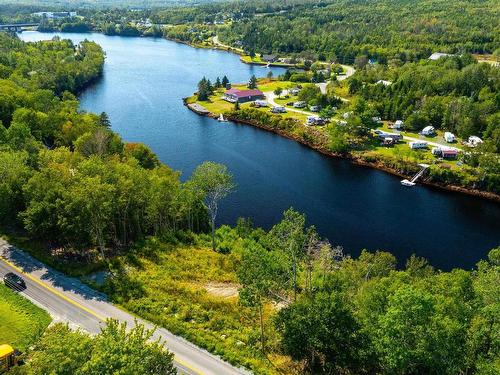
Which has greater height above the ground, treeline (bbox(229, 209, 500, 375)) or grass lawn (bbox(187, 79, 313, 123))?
treeline (bbox(229, 209, 500, 375))

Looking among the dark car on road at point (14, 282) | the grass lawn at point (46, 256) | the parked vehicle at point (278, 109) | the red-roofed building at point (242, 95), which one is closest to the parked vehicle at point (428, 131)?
the parked vehicle at point (278, 109)

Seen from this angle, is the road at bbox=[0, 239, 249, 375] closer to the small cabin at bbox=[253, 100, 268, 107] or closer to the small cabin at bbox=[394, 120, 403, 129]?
the small cabin at bbox=[394, 120, 403, 129]

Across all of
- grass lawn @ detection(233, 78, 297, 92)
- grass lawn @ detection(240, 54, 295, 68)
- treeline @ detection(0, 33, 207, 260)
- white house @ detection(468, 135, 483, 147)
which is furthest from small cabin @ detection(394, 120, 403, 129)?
grass lawn @ detection(240, 54, 295, 68)

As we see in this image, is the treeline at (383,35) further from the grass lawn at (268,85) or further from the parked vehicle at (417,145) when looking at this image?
the parked vehicle at (417,145)

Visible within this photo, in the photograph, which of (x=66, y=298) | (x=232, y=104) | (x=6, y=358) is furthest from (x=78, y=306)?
(x=232, y=104)

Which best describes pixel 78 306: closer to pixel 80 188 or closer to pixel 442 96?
pixel 80 188

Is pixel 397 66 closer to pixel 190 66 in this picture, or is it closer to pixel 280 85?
pixel 280 85

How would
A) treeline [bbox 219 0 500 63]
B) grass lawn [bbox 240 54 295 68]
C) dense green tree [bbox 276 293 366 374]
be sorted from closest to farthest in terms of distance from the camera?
dense green tree [bbox 276 293 366 374] < treeline [bbox 219 0 500 63] < grass lawn [bbox 240 54 295 68]
